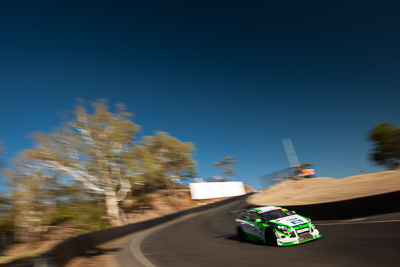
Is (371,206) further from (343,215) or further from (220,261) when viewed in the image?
(220,261)

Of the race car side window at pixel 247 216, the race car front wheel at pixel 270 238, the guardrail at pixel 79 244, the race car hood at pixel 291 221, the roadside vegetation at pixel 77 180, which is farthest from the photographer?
the roadside vegetation at pixel 77 180

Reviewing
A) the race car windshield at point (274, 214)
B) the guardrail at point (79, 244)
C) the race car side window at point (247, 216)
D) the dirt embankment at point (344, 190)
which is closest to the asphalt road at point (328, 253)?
the race car windshield at point (274, 214)

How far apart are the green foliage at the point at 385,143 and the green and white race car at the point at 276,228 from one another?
49.9 metres

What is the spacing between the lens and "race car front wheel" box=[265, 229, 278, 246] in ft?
27.2

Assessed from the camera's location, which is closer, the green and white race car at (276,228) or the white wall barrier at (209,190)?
the green and white race car at (276,228)

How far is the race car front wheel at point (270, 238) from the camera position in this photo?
8278 mm

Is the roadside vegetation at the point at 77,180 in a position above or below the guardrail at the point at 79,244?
above

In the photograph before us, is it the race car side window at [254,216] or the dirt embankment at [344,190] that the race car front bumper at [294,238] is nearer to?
the race car side window at [254,216]

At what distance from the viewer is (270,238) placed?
849 cm

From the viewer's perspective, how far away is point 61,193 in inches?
1162

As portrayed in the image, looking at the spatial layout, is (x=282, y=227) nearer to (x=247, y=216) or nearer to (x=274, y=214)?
(x=274, y=214)

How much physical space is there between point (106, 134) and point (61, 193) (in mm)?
8631

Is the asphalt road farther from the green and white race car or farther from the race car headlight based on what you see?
the race car headlight

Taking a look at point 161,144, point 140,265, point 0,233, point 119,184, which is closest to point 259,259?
point 140,265
